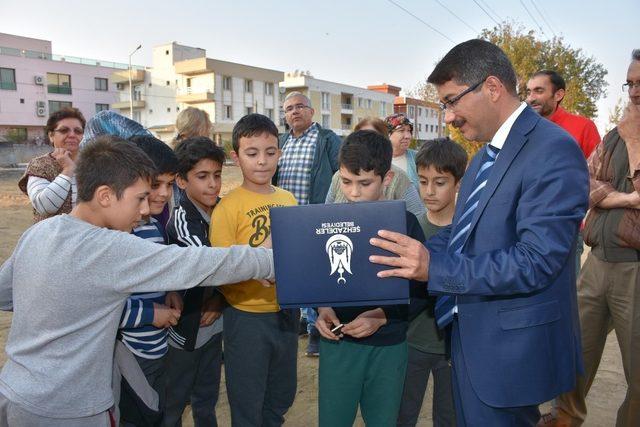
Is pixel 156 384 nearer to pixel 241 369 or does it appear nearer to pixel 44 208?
pixel 241 369

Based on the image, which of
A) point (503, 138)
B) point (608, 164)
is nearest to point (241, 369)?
point (503, 138)

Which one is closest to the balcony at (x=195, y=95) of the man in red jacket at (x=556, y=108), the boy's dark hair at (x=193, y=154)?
the man in red jacket at (x=556, y=108)

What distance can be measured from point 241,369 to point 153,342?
508 mm

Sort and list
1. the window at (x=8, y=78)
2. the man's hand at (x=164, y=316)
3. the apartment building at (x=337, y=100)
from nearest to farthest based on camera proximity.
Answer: the man's hand at (x=164, y=316) < the window at (x=8, y=78) < the apartment building at (x=337, y=100)

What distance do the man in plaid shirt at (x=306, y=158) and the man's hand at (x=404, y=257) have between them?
3254 millimetres

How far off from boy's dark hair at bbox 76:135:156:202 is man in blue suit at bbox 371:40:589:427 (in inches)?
41.0

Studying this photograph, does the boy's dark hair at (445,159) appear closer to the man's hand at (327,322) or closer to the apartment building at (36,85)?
the man's hand at (327,322)

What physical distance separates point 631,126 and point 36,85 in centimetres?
4833

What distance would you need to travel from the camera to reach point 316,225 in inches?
73.2

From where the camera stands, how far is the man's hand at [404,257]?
5.83 ft

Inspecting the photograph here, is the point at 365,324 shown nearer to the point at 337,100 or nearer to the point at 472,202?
the point at 472,202

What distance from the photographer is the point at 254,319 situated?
106 inches

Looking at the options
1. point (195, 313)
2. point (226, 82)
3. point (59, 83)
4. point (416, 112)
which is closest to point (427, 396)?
point (195, 313)

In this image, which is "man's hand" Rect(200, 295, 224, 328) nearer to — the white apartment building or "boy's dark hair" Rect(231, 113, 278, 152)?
"boy's dark hair" Rect(231, 113, 278, 152)
